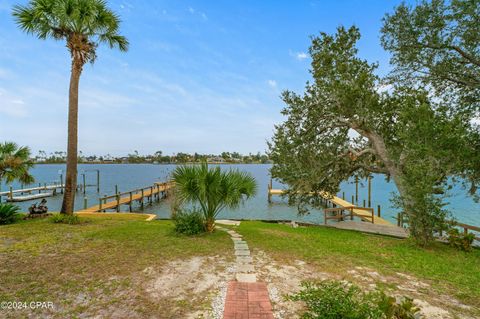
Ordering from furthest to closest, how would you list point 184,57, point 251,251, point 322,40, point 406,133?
1. point 184,57
2. point 322,40
3. point 406,133
4. point 251,251

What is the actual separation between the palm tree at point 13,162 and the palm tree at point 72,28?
6.44ft

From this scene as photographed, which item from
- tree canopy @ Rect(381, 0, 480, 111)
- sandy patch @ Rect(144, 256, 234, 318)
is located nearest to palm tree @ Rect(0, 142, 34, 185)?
sandy patch @ Rect(144, 256, 234, 318)

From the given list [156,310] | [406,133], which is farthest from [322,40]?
[156,310]

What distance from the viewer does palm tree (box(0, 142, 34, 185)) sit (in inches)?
385

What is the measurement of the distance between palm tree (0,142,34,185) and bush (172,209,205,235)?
703 centimetres

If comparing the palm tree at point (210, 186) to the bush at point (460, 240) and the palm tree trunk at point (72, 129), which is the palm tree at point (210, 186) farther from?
the bush at point (460, 240)

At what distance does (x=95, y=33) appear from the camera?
1044 cm

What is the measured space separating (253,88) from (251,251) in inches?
618

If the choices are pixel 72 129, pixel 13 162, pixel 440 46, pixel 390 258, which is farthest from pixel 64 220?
pixel 440 46

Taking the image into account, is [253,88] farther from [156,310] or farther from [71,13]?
[156,310]

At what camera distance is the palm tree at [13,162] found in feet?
32.1

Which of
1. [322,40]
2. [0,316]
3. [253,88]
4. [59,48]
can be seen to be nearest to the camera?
[0,316]

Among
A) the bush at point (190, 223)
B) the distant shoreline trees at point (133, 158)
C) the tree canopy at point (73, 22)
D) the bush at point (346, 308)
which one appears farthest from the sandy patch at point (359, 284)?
the distant shoreline trees at point (133, 158)

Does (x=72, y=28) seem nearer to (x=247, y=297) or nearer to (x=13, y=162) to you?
(x=13, y=162)
